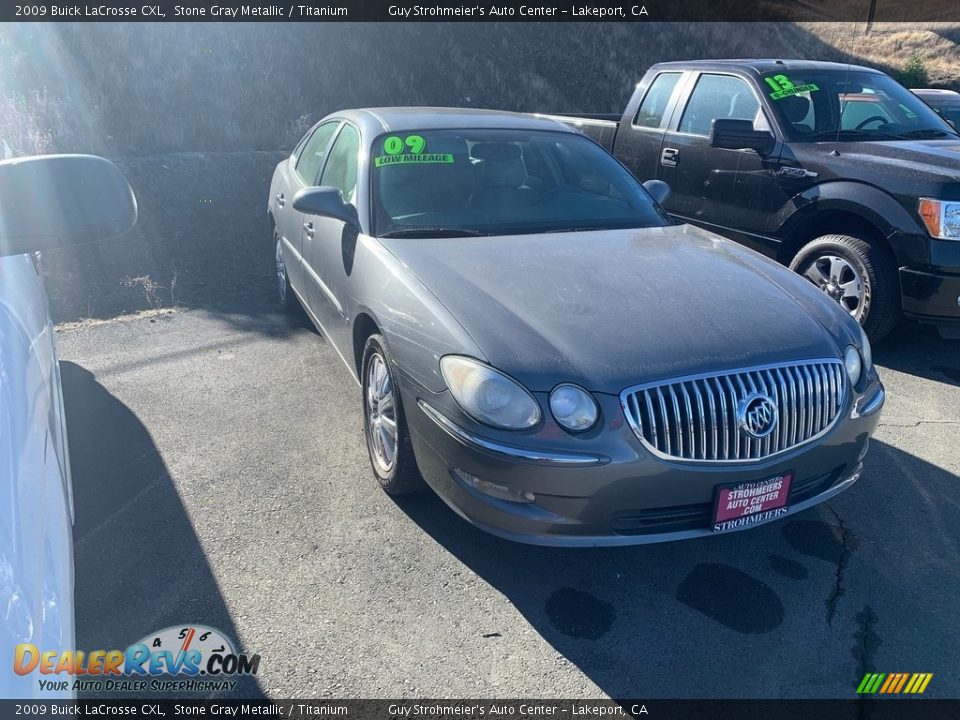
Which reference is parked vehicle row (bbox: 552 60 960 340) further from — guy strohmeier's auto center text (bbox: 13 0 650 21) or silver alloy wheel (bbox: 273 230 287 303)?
guy strohmeier's auto center text (bbox: 13 0 650 21)

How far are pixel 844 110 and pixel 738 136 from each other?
0.99 meters

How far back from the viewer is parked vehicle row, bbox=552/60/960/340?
5.14 meters

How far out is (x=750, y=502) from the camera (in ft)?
9.68

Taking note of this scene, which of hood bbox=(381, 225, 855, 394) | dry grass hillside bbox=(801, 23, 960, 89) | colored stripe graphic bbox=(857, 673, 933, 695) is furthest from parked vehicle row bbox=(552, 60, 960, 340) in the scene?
dry grass hillside bbox=(801, 23, 960, 89)

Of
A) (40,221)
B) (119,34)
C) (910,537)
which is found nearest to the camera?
(40,221)

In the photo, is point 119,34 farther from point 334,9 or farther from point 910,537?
point 910,537

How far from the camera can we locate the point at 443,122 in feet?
15.3

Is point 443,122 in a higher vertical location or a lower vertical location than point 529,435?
higher

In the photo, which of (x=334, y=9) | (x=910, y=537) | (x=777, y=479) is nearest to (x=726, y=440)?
(x=777, y=479)

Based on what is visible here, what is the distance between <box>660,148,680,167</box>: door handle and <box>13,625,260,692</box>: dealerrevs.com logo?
522 centimetres

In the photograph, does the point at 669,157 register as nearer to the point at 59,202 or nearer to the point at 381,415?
the point at 381,415

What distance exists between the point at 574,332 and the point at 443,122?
211cm

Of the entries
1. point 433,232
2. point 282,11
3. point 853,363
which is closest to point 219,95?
point 282,11

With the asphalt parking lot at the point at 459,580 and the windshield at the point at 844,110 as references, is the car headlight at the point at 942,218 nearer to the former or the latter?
the windshield at the point at 844,110
